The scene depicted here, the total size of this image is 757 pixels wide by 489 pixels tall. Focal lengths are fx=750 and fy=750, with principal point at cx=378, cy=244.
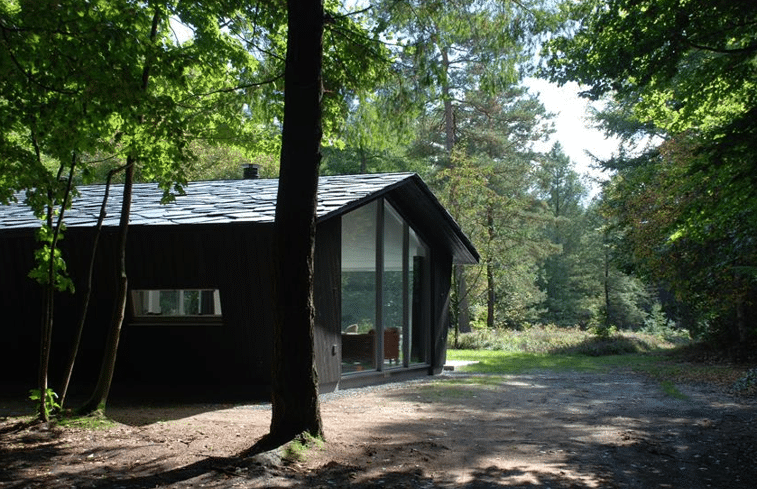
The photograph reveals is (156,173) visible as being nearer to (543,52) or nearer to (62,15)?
(62,15)

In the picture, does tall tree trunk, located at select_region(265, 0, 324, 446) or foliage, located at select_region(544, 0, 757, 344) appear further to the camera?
foliage, located at select_region(544, 0, 757, 344)

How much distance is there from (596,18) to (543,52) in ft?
4.07

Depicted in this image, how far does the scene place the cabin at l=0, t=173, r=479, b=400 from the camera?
11.9 metres

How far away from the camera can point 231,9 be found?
28.3 feet

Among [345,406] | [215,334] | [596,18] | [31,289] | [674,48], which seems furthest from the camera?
[31,289]

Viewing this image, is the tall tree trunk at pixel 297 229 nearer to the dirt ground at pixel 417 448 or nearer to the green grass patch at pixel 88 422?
the dirt ground at pixel 417 448

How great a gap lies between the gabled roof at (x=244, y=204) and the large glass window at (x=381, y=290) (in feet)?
1.63

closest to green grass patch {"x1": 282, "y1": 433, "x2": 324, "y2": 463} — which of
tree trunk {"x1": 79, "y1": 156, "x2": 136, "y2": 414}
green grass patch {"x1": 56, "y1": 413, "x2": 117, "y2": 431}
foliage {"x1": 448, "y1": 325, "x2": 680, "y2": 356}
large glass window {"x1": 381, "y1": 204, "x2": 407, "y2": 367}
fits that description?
green grass patch {"x1": 56, "y1": 413, "x2": 117, "y2": 431}

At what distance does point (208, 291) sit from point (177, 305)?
2.06ft

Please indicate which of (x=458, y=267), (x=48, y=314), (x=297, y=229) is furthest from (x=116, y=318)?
(x=458, y=267)

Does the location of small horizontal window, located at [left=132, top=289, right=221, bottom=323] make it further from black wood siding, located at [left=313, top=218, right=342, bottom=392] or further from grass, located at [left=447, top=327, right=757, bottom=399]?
grass, located at [left=447, top=327, right=757, bottom=399]

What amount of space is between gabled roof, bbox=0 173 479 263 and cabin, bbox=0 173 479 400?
5 centimetres

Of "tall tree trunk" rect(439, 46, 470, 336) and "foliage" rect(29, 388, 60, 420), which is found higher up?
"tall tree trunk" rect(439, 46, 470, 336)

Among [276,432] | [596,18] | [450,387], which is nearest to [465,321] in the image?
[450,387]
